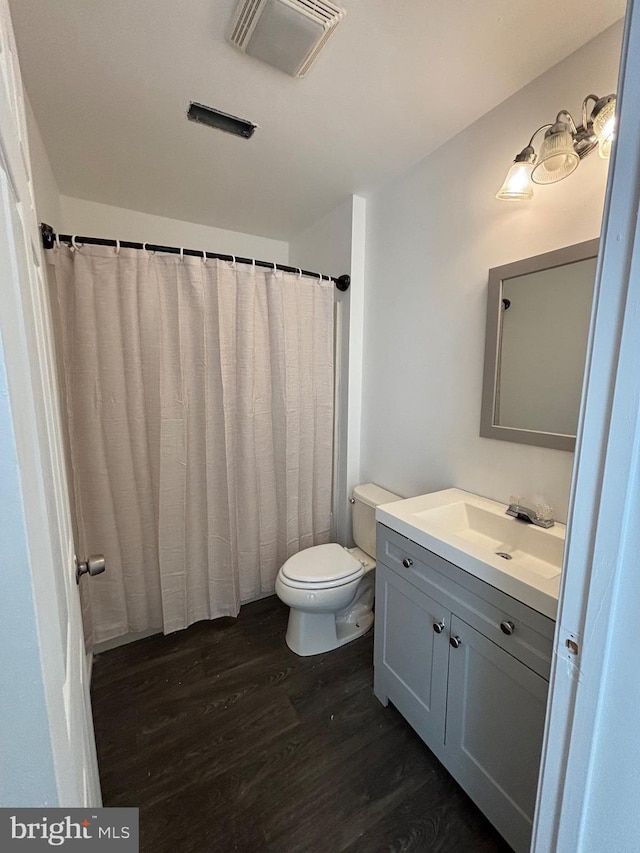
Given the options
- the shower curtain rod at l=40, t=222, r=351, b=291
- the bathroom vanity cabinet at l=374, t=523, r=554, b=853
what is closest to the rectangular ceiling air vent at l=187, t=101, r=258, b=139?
the shower curtain rod at l=40, t=222, r=351, b=291

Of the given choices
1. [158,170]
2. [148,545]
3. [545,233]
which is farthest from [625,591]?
[158,170]

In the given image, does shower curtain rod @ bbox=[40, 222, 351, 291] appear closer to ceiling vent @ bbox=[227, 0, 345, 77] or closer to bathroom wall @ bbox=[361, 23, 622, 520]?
bathroom wall @ bbox=[361, 23, 622, 520]

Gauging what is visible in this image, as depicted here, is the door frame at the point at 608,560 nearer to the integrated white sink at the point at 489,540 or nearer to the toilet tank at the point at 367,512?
the integrated white sink at the point at 489,540

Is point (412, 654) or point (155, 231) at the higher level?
Answer: point (155, 231)

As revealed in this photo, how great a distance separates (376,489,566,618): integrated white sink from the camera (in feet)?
2.97

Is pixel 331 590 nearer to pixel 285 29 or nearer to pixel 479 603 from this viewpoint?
pixel 479 603

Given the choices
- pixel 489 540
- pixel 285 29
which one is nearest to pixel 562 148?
pixel 285 29

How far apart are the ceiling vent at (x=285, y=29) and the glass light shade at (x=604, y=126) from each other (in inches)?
30.5

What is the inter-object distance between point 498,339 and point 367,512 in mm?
1103

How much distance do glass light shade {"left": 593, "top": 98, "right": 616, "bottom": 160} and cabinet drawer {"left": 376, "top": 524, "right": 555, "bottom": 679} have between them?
4.12 feet

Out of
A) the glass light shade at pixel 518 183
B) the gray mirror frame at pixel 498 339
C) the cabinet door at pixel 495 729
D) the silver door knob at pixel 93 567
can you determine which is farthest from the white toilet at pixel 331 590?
the glass light shade at pixel 518 183

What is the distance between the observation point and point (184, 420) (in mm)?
1750

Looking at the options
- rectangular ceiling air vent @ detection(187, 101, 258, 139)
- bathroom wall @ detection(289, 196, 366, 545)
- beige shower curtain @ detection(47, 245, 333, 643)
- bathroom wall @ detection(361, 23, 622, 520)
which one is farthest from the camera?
bathroom wall @ detection(289, 196, 366, 545)

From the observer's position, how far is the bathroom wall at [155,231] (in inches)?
77.4
